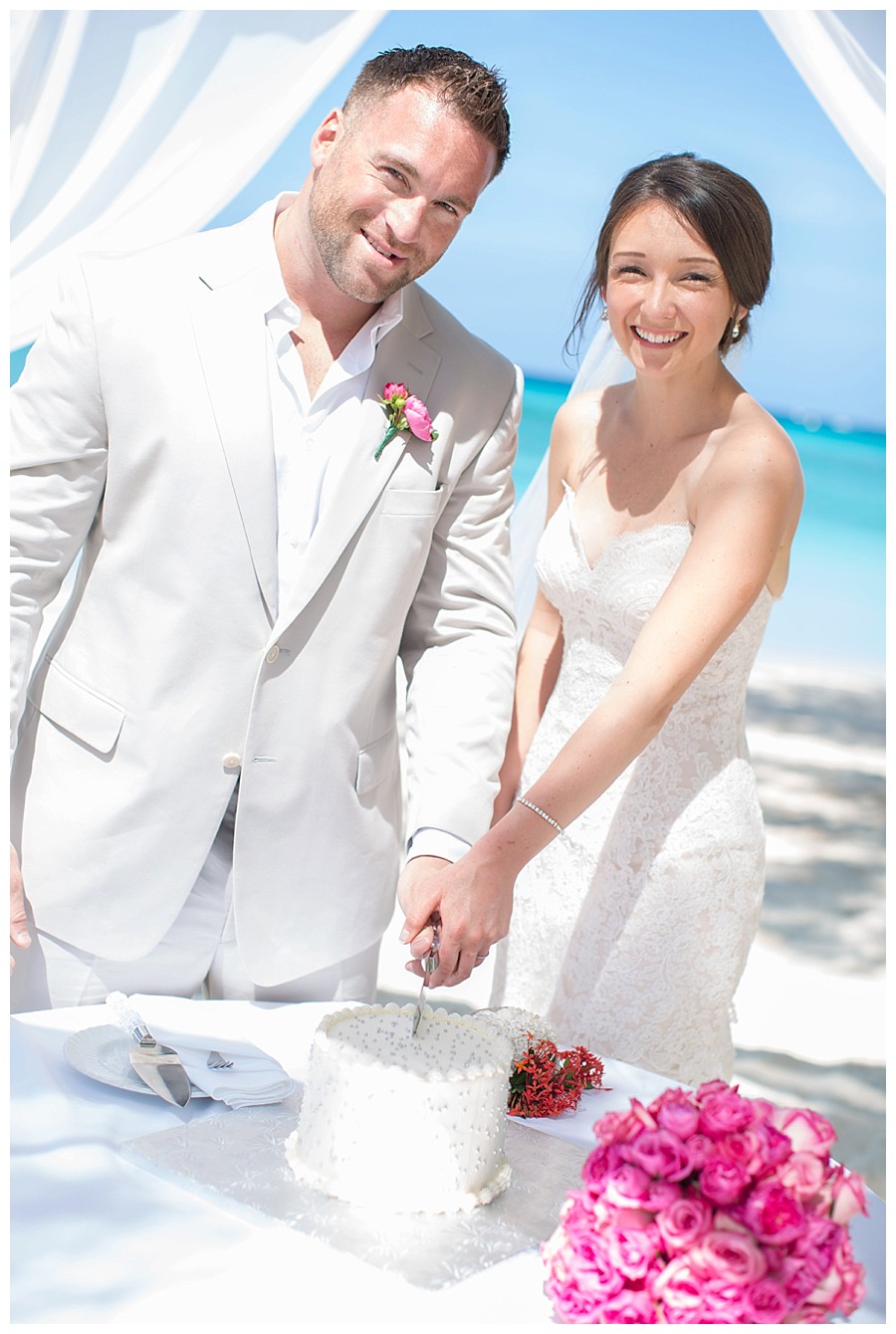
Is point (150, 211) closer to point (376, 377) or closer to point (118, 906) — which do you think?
point (376, 377)

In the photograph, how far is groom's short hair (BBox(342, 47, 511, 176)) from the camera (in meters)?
2.03

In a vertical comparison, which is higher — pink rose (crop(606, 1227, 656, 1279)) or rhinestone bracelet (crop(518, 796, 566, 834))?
rhinestone bracelet (crop(518, 796, 566, 834))

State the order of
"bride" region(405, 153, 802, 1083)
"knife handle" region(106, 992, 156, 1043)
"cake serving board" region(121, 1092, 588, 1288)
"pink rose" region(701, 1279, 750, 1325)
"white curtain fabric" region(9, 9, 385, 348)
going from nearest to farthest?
"pink rose" region(701, 1279, 750, 1325) → "cake serving board" region(121, 1092, 588, 1288) → "knife handle" region(106, 992, 156, 1043) → "bride" region(405, 153, 802, 1083) → "white curtain fabric" region(9, 9, 385, 348)

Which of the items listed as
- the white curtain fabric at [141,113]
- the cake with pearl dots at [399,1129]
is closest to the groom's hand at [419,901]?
the cake with pearl dots at [399,1129]

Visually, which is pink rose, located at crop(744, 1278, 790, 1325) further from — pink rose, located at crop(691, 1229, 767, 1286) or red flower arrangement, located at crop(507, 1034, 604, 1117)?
red flower arrangement, located at crop(507, 1034, 604, 1117)

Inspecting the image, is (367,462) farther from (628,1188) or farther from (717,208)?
(628,1188)

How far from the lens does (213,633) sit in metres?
2.11

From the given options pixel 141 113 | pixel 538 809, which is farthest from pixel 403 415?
pixel 141 113

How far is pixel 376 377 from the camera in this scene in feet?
7.42

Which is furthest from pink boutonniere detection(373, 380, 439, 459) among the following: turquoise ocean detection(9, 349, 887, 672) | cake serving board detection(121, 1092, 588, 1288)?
turquoise ocean detection(9, 349, 887, 672)

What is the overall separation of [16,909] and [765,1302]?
51.6 inches

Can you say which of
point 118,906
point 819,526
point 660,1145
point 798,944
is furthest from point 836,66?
point 819,526

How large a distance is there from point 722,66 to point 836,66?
17.1 m

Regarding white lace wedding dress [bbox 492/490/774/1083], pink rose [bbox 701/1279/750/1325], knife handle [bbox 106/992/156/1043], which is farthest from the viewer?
white lace wedding dress [bbox 492/490/774/1083]
